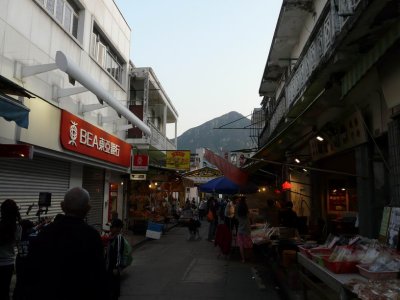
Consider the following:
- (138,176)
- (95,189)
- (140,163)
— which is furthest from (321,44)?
(138,176)

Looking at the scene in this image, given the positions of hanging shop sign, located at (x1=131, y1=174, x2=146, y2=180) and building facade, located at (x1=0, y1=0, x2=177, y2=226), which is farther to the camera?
hanging shop sign, located at (x1=131, y1=174, x2=146, y2=180)

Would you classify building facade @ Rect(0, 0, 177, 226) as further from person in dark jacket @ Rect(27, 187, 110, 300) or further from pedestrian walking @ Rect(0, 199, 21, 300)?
person in dark jacket @ Rect(27, 187, 110, 300)

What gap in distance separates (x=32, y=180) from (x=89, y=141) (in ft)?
10.6

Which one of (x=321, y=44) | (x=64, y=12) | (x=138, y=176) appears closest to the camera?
(x=321, y=44)

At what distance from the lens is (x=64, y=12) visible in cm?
1314

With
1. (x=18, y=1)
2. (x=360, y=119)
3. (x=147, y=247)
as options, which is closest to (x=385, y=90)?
(x=360, y=119)

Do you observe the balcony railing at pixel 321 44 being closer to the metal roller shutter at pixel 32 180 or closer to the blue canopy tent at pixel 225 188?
the blue canopy tent at pixel 225 188

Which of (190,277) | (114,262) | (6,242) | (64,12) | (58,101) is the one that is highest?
(64,12)

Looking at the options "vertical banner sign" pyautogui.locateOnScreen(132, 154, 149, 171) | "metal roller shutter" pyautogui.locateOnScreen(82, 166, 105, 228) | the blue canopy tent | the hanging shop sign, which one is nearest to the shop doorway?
the hanging shop sign

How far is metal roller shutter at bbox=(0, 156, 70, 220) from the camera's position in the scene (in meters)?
9.99

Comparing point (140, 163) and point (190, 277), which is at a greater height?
point (140, 163)

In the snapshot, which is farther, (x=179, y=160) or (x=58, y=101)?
(x=179, y=160)

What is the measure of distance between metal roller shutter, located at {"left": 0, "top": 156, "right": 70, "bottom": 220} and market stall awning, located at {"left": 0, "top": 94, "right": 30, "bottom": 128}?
2.73 metres

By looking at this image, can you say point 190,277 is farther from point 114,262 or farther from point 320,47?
point 320,47
